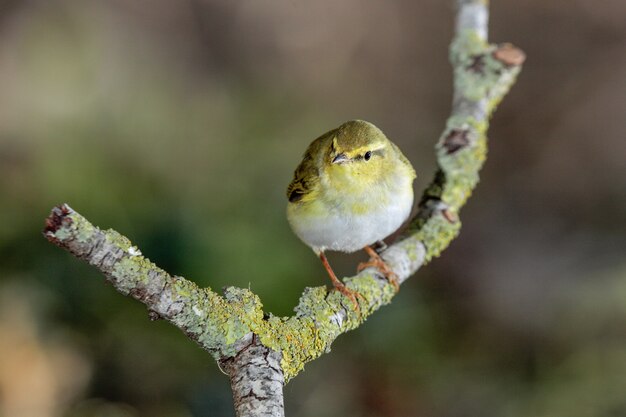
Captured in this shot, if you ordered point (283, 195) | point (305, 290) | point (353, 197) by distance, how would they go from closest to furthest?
point (305, 290), point (353, 197), point (283, 195)

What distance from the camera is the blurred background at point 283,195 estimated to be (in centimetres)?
377

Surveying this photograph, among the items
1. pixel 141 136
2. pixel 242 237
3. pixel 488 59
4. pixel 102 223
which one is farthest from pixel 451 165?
pixel 141 136

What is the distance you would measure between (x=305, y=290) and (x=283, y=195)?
2.08 meters

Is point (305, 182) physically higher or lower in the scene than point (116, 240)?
higher

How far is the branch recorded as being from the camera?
1.94 m

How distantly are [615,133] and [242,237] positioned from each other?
337 centimetres

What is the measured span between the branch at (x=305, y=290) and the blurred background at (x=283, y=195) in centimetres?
90

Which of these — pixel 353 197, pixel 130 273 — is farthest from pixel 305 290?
pixel 130 273

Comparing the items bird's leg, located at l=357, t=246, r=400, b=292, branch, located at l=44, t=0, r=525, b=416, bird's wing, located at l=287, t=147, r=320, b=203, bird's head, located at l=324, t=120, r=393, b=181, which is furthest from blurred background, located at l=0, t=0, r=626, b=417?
branch, located at l=44, t=0, r=525, b=416

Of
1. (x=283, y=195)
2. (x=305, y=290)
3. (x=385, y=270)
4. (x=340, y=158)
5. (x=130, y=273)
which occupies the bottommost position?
(x=130, y=273)

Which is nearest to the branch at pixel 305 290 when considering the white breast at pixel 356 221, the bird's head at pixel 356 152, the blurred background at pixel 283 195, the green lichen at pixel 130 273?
the green lichen at pixel 130 273

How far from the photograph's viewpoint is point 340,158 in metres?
3.19

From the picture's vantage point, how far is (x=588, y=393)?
386 centimetres

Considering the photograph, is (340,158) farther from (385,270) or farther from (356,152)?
(385,270)
